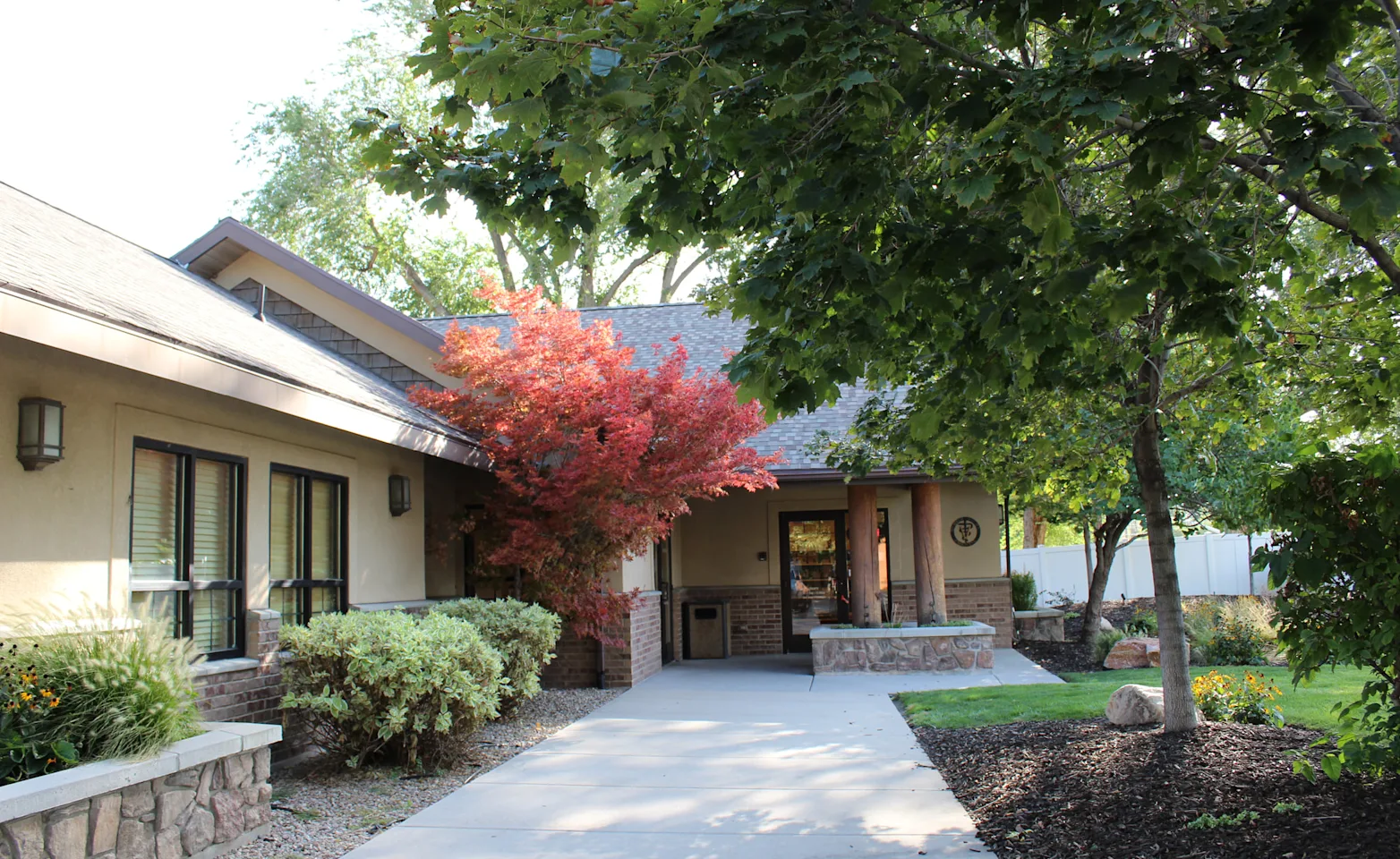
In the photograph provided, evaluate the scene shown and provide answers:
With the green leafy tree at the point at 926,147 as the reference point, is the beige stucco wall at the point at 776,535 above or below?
below

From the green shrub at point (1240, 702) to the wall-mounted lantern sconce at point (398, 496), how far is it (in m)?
7.23

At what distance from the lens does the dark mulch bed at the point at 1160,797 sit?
16.2 feet

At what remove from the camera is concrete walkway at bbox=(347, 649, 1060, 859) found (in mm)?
5961

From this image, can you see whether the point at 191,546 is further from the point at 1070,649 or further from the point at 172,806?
the point at 1070,649

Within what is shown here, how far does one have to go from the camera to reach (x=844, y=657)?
14.2 m

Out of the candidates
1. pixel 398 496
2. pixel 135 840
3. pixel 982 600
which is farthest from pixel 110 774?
pixel 982 600

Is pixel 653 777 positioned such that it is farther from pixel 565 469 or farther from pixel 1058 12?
pixel 1058 12

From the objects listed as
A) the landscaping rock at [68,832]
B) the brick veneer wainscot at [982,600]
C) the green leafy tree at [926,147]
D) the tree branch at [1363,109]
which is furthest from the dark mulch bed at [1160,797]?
the brick veneer wainscot at [982,600]

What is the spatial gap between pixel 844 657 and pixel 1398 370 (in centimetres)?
906

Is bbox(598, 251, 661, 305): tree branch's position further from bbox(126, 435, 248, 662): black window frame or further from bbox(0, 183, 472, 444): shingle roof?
bbox(126, 435, 248, 662): black window frame

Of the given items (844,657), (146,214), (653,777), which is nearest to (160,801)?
(653,777)

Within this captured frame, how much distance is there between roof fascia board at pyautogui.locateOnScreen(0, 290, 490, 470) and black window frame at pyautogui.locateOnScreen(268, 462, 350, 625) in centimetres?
73

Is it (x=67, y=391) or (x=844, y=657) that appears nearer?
(x=67, y=391)

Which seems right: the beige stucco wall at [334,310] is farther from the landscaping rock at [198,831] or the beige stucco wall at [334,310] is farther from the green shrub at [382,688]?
the landscaping rock at [198,831]
